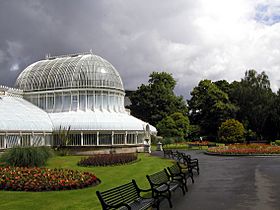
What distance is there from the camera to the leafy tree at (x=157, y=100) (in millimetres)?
69250

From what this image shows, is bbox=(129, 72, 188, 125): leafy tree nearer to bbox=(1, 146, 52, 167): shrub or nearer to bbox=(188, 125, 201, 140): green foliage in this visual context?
bbox=(188, 125, 201, 140): green foliage

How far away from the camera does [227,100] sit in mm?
66625

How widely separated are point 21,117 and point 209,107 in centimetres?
4122

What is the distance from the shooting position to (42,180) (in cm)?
1602

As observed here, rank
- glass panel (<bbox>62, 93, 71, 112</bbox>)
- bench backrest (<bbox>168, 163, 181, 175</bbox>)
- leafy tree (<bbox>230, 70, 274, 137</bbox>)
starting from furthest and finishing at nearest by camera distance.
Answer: leafy tree (<bbox>230, 70, 274, 137</bbox>) → glass panel (<bbox>62, 93, 71, 112</bbox>) → bench backrest (<bbox>168, 163, 181, 175</bbox>)

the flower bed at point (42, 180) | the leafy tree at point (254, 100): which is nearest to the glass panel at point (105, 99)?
the flower bed at point (42, 180)

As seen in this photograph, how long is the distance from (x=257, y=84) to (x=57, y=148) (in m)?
43.3

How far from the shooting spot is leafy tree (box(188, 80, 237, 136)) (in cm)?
6469

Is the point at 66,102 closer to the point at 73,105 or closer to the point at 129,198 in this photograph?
the point at 73,105

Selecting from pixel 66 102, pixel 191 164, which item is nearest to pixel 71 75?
pixel 66 102

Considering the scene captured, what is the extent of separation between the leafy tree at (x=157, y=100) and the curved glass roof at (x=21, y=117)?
3081 centimetres

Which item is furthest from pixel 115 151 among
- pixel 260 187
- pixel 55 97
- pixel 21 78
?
pixel 260 187

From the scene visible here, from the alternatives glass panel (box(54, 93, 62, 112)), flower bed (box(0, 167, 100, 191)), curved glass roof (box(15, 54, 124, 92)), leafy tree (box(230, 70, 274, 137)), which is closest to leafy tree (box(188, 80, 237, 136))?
leafy tree (box(230, 70, 274, 137))

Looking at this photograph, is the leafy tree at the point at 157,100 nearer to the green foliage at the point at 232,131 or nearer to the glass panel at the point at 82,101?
the green foliage at the point at 232,131
